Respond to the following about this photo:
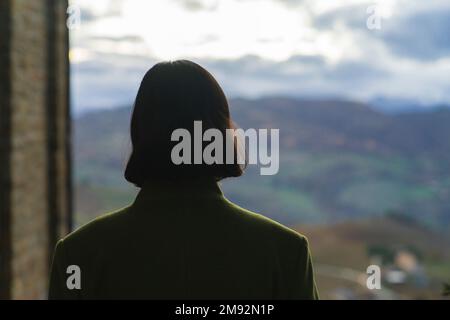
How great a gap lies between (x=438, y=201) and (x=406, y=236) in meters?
2.51

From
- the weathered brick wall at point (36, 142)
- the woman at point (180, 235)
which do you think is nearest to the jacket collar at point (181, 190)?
the woman at point (180, 235)

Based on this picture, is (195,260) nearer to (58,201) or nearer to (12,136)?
(12,136)

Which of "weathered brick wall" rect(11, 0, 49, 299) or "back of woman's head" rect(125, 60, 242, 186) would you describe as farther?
"weathered brick wall" rect(11, 0, 49, 299)

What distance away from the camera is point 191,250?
1.51 meters

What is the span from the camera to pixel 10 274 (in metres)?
5.46

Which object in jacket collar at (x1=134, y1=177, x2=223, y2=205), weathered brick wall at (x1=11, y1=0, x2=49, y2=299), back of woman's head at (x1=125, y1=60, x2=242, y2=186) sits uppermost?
weathered brick wall at (x1=11, y1=0, x2=49, y2=299)

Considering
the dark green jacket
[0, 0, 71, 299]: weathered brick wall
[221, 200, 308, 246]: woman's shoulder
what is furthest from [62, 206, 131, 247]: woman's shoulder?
[0, 0, 71, 299]: weathered brick wall

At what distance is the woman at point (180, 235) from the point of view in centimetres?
151

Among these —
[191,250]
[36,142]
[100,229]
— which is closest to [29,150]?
[36,142]

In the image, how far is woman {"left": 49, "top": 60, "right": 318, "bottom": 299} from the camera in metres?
1.51

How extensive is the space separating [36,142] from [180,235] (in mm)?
5119

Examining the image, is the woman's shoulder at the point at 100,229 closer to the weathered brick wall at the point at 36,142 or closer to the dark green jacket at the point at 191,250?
the dark green jacket at the point at 191,250

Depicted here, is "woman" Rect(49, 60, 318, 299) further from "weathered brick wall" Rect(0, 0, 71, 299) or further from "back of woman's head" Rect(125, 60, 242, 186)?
"weathered brick wall" Rect(0, 0, 71, 299)

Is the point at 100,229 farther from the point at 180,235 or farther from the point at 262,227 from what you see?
the point at 262,227
